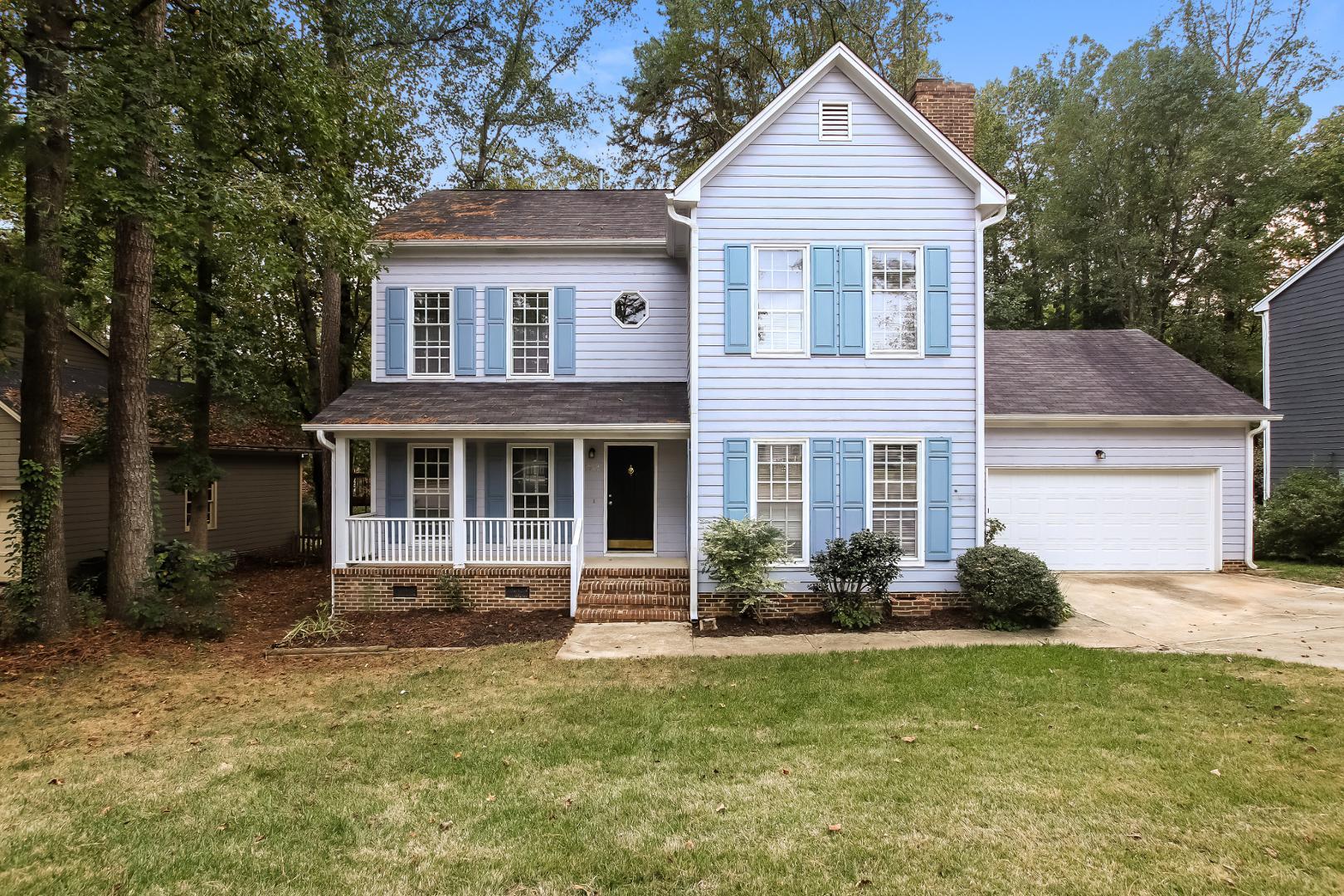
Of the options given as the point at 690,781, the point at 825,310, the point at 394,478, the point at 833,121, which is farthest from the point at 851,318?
the point at 394,478

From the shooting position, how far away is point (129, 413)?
912 cm

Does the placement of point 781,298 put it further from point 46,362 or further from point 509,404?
point 46,362

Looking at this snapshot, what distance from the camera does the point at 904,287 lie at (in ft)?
31.6

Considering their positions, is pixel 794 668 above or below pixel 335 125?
below

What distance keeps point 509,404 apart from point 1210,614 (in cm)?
1060

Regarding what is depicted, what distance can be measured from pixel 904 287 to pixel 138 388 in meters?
11.0

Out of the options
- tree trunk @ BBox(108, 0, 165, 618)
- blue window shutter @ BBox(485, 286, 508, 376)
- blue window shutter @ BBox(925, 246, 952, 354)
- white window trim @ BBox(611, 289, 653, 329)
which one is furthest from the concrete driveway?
tree trunk @ BBox(108, 0, 165, 618)

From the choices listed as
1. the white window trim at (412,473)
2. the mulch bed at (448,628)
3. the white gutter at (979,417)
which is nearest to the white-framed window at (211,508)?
the white window trim at (412,473)

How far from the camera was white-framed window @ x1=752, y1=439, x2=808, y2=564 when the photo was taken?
9.53 meters

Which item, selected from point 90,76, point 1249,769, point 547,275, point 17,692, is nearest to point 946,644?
point 1249,769

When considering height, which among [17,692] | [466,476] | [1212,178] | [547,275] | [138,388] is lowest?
[17,692]

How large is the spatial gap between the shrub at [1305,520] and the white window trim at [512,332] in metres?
14.9

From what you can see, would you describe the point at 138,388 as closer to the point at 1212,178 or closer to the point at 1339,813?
the point at 1339,813

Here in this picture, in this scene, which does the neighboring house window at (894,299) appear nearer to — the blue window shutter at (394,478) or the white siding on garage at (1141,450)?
the white siding on garage at (1141,450)
